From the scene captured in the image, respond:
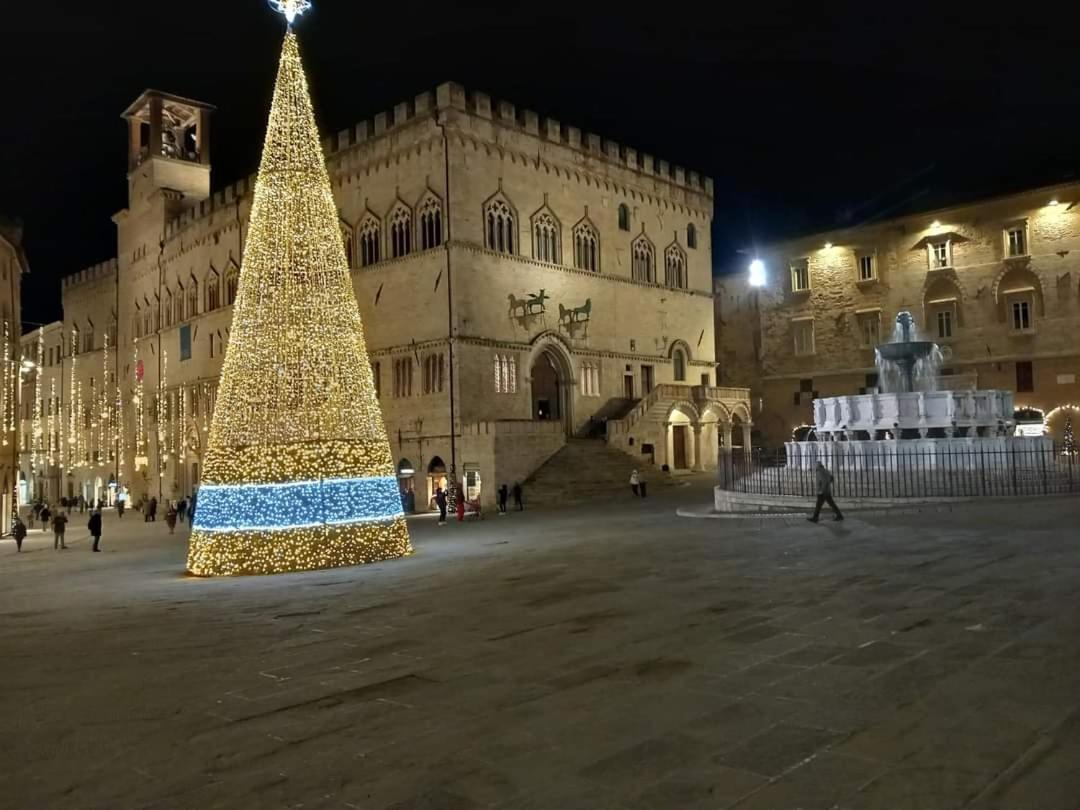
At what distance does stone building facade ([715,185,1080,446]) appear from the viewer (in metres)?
36.9

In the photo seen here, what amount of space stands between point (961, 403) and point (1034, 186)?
23.1m

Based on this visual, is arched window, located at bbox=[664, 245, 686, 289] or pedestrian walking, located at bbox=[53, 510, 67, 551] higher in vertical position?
arched window, located at bbox=[664, 245, 686, 289]

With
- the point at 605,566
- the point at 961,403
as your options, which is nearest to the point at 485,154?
the point at 961,403

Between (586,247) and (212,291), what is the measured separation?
21504mm

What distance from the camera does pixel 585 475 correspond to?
32.1m

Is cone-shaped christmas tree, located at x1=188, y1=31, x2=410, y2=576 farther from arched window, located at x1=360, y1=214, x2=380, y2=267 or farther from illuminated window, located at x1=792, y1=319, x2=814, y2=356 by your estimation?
illuminated window, located at x1=792, y1=319, x2=814, y2=356

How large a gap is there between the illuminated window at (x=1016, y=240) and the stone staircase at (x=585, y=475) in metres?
19.8

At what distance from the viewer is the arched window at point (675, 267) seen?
4238cm

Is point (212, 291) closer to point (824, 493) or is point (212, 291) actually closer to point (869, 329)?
point (869, 329)

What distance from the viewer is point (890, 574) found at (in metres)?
9.26

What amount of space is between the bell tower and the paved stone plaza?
4527cm

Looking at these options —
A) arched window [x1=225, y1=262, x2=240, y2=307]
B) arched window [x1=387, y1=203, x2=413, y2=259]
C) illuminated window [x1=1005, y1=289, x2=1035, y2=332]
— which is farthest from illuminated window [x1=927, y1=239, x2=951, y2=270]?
arched window [x1=225, y1=262, x2=240, y2=307]

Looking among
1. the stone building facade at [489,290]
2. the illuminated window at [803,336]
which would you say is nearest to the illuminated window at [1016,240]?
the illuminated window at [803,336]

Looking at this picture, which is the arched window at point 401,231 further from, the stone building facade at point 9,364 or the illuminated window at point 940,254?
the illuminated window at point 940,254
